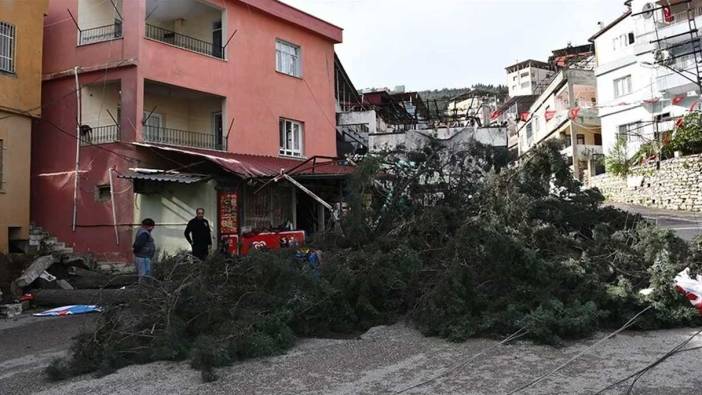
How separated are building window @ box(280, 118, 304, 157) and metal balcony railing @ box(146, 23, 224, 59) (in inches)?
122

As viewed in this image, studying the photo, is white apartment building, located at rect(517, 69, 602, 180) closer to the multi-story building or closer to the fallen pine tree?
the fallen pine tree

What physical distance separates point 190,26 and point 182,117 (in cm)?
314

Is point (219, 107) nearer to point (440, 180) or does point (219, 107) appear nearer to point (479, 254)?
point (440, 180)

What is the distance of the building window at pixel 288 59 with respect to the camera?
754 inches

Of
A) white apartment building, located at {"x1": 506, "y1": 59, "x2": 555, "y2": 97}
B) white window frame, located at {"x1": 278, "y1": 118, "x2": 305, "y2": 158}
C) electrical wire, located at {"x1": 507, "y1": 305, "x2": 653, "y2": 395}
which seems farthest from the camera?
white apartment building, located at {"x1": 506, "y1": 59, "x2": 555, "y2": 97}

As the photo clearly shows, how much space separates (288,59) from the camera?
19.6 m

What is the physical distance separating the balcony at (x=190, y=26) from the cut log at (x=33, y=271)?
7.82 metres

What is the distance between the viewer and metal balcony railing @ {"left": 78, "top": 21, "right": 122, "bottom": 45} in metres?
15.5

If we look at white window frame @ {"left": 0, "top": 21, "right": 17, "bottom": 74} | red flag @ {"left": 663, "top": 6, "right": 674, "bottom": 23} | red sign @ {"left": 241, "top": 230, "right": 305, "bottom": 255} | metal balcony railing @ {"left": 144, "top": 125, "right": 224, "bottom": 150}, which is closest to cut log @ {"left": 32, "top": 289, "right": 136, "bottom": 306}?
red sign @ {"left": 241, "top": 230, "right": 305, "bottom": 255}

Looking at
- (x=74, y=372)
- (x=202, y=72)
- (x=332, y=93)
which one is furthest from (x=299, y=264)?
(x=332, y=93)

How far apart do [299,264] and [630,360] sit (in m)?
4.16

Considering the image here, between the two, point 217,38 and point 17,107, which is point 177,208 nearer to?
point 17,107

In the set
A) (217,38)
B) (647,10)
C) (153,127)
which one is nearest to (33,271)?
(153,127)

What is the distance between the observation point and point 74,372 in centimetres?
562
